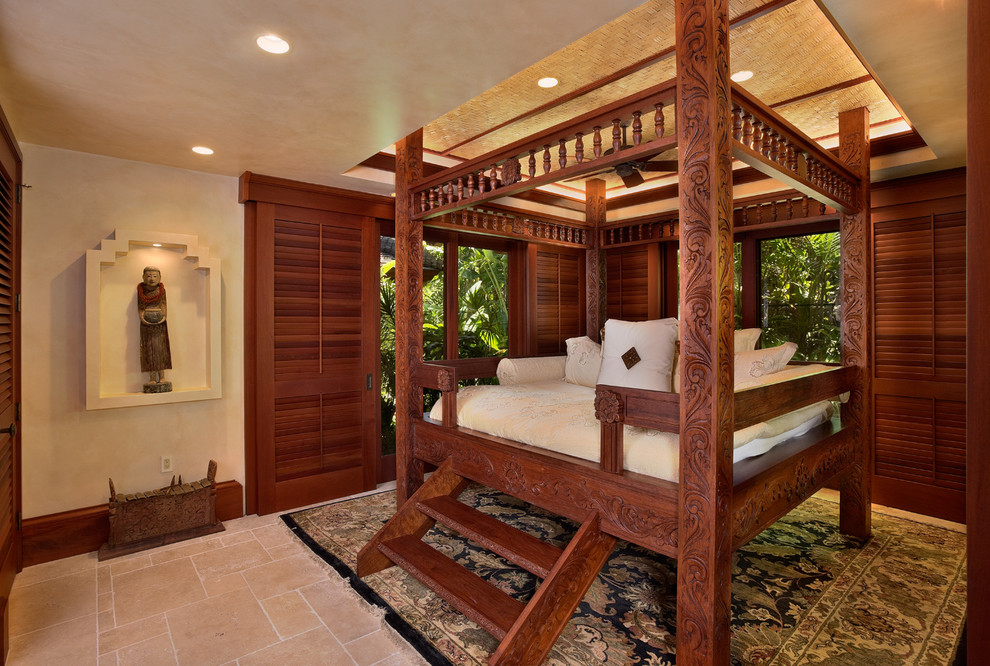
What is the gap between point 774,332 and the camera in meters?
4.30

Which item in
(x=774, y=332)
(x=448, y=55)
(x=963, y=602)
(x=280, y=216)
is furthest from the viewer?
(x=774, y=332)

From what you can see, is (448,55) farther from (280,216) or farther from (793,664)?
(793,664)

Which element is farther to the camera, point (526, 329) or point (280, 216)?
point (526, 329)

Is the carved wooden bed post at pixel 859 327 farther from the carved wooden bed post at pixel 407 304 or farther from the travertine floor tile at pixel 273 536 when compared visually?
the travertine floor tile at pixel 273 536

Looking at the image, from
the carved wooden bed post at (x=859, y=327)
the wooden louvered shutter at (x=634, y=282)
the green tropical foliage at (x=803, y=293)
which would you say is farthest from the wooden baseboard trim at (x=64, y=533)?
the green tropical foliage at (x=803, y=293)

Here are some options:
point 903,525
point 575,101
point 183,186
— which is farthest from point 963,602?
point 183,186

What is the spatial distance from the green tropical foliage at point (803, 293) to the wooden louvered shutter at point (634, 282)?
2.94 feet

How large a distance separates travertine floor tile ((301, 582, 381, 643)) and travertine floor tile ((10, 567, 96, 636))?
1006 mm

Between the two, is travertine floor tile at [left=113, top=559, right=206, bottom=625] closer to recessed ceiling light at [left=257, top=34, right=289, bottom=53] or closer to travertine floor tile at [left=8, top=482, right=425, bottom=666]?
travertine floor tile at [left=8, top=482, right=425, bottom=666]

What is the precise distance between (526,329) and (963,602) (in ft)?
10.9

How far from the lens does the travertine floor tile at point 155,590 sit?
240 cm

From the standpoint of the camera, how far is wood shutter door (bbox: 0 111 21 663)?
7.66 feet

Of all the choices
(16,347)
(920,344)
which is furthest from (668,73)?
(16,347)

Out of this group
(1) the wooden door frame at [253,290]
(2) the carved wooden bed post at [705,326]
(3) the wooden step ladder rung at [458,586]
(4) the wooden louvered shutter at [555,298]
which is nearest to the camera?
(2) the carved wooden bed post at [705,326]
